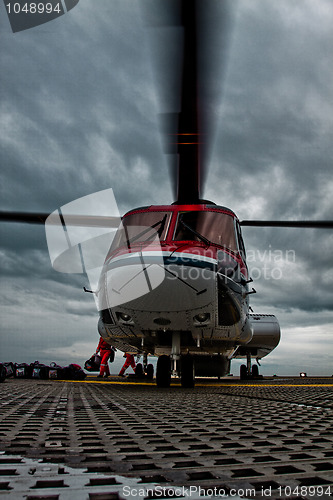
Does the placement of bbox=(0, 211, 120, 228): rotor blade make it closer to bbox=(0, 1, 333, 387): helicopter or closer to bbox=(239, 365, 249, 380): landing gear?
bbox=(0, 1, 333, 387): helicopter

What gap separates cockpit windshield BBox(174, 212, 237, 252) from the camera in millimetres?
7176

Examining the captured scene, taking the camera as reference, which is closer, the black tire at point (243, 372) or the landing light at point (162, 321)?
the landing light at point (162, 321)

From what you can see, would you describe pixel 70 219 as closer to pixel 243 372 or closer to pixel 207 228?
pixel 207 228

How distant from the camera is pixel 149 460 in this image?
1.44m

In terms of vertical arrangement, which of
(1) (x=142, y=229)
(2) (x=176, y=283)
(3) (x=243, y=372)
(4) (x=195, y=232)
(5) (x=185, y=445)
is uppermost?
(1) (x=142, y=229)

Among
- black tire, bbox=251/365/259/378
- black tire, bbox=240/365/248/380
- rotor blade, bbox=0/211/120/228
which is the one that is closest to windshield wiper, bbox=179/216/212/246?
rotor blade, bbox=0/211/120/228

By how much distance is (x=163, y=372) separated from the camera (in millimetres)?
7410

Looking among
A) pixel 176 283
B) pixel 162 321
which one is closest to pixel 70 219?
pixel 162 321

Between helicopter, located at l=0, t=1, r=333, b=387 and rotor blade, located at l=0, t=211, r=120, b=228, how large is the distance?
0.72 metres

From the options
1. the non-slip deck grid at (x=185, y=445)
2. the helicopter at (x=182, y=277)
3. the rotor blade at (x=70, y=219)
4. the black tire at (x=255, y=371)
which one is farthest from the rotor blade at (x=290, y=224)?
the black tire at (x=255, y=371)

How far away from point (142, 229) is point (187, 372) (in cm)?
276

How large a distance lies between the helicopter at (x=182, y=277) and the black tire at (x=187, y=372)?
0.02 meters

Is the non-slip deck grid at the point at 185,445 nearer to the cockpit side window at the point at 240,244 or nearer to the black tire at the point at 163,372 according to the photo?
the black tire at the point at 163,372

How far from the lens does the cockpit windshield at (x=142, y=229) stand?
7172mm
